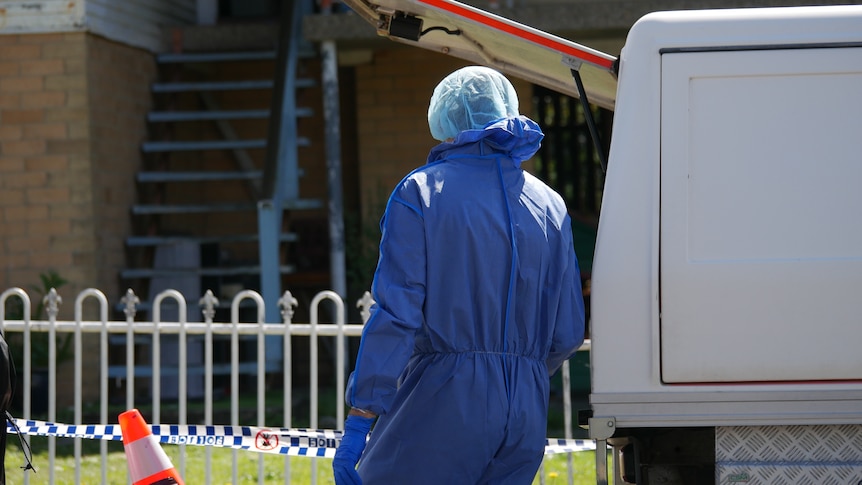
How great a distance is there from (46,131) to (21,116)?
0.22 metres

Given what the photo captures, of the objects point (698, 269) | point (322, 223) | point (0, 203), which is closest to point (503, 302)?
point (698, 269)

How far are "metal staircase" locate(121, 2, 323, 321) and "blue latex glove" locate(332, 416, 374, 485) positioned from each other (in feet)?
16.7

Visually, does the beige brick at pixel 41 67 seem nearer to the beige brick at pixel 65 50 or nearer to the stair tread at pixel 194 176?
the beige brick at pixel 65 50

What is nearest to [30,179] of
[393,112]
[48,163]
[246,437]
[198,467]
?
[48,163]

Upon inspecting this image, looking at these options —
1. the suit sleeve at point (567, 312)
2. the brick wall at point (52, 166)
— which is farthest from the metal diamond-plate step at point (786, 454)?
the brick wall at point (52, 166)

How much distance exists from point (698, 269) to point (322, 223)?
23.5ft

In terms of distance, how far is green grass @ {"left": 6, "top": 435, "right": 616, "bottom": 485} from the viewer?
614cm

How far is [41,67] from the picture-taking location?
8.55 metres

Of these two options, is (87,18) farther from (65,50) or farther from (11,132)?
(11,132)

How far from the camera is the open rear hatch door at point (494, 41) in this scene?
3316 mm

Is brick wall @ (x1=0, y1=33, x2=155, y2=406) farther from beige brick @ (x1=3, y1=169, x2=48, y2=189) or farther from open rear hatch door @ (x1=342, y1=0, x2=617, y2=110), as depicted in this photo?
open rear hatch door @ (x1=342, y1=0, x2=617, y2=110)

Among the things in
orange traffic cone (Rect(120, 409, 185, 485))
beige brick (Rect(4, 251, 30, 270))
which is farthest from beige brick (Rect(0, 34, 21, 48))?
orange traffic cone (Rect(120, 409, 185, 485))

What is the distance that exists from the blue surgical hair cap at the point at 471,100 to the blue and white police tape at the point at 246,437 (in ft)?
6.47

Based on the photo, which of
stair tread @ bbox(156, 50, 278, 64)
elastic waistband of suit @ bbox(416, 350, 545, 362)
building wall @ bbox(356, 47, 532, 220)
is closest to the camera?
elastic waistband of suit @ bbox(416, 350, 545, 362)
